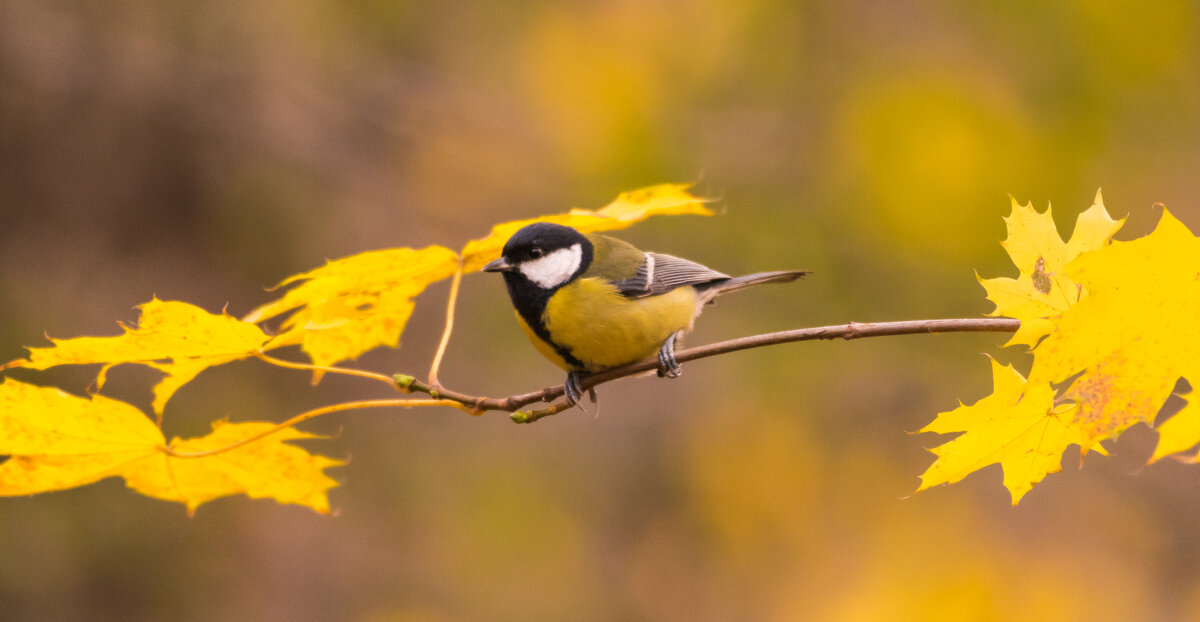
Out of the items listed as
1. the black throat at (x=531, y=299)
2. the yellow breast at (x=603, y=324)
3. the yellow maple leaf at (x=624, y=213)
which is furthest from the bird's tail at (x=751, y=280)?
the yellow maple leaf at (x=624, y=213)

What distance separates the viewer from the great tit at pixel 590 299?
234 cm

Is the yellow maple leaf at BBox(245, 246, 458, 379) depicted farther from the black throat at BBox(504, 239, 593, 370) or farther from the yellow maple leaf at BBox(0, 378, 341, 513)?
the black throat at BBox(504, 239, 593, 370)

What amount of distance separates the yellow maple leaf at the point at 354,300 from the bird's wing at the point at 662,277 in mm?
680

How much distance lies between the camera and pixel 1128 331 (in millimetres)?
1196

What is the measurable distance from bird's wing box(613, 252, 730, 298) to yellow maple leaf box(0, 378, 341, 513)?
1.03 m

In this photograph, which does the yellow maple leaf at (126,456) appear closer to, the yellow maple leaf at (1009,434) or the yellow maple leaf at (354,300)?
the yellow maple leaf at (354,300)

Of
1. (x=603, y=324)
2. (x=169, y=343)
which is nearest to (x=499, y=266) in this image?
→ (x=603, y=324)

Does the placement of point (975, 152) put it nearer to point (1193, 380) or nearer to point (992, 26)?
point (992, 26)

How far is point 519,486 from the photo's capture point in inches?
211

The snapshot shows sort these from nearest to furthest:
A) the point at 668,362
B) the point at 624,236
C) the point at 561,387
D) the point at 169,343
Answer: the point at 169,343 → the point at 561,387 → the point at 668,362 → the point at 624,236

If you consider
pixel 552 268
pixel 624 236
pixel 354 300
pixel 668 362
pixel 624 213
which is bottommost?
pixel 624 236

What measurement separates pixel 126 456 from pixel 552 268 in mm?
1137

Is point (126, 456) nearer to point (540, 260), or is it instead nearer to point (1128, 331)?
point (540, 260)

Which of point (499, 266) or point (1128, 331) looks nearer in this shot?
point (1128, 331)
